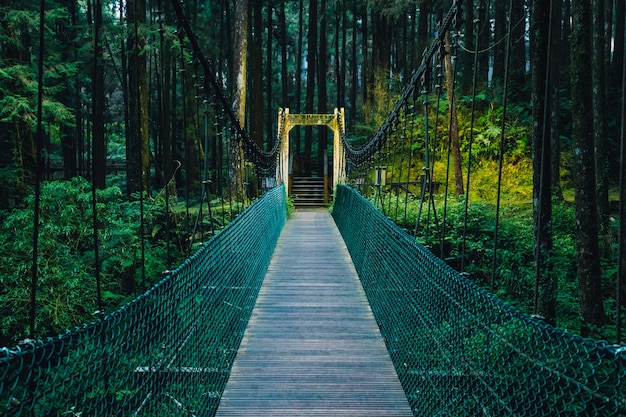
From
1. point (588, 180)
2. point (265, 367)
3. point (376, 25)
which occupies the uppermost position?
point (376, 25)

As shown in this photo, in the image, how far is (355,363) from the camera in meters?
3.18

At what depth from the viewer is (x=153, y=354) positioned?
1.94m

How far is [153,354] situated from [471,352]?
1.44m

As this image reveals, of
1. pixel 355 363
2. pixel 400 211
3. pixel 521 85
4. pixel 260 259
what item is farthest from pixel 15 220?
pixel 521 85

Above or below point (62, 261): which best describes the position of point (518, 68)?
above

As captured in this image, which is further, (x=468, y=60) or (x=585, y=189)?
(x=468, y=60)

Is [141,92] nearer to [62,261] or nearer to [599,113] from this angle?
[62,261]

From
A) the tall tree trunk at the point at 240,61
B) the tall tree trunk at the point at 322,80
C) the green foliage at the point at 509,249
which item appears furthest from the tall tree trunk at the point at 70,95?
the green foliage at the point at 509,249

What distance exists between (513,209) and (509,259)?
271 cm

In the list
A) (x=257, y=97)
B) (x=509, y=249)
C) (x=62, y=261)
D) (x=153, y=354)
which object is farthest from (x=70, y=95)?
(x=153, y=354)

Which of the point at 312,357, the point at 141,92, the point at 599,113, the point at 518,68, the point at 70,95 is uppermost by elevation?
the point at 518,68

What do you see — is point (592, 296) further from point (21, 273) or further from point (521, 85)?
point (521, 85)

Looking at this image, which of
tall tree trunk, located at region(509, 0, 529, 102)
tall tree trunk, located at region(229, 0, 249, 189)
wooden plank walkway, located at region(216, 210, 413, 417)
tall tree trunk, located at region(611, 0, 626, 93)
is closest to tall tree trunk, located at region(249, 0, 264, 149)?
tall tree trunk, located at region(229, 0, 249, 189)

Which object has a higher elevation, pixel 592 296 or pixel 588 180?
pixel 588 180
